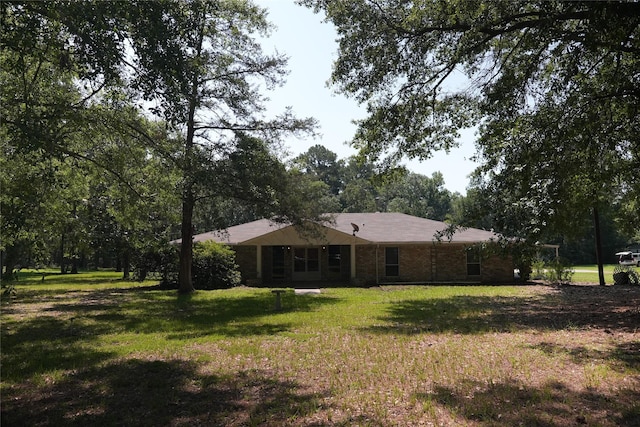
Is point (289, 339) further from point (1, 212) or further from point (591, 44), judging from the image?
point (591, 44)

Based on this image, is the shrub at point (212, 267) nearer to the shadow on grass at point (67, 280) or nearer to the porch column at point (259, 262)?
the porch column at point (259, 262)

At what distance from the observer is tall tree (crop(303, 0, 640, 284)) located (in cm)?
920

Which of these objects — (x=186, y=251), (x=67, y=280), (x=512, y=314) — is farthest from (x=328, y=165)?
(x=512, y=314)

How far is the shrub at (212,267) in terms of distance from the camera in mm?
22547

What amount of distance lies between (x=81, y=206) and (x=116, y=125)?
9525mm

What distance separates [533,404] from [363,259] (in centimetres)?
1901

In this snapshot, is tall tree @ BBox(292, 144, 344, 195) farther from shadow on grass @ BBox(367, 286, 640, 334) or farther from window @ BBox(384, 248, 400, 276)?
shadow on grass @ BBox(367, 286, 640, 334)

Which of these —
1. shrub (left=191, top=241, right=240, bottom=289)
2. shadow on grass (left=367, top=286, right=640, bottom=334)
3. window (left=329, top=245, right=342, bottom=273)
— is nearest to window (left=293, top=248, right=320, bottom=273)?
window (left=329, top=245, right=342, bottom=273)

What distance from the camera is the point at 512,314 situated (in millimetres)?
12727

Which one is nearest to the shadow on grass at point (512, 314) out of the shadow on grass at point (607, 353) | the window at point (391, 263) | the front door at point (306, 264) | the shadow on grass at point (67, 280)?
the shadow on grass at point (607, 353)

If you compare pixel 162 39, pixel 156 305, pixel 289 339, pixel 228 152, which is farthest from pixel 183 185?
pixel 162 39

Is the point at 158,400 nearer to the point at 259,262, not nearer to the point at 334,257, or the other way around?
the point at 259,262

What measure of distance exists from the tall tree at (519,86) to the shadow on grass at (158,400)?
291 inches

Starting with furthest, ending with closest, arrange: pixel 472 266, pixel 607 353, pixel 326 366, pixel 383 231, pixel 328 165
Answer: pixel 328 165 < pixel 383 231 < pixel 472 266 < pixel 607 353 < pixel 326 366
